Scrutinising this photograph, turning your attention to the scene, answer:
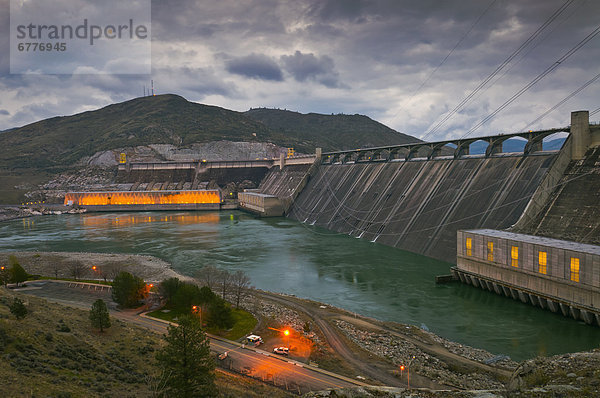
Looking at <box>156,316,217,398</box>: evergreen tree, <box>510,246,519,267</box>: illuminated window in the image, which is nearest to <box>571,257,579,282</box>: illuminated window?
<box>510,246,519,267</box>: illuminated window

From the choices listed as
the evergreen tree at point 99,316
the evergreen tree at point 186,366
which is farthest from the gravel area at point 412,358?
the evergreen tree at point 99,316

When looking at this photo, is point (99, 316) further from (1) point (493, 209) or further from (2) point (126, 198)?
(2) point (126, 198)

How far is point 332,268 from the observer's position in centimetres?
4700

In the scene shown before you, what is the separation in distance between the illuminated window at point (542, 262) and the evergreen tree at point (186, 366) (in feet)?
83.1

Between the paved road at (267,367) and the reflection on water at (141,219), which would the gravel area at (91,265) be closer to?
the paved road at (267,367)

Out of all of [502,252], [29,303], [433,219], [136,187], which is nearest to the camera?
[29,303]

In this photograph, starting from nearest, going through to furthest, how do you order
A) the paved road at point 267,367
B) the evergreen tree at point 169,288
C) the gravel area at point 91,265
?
the paved road at point 267,367 < the evergreen tree at point 169,288 < the gravel area at point 91,265

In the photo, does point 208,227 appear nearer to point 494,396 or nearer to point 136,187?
point 136,187

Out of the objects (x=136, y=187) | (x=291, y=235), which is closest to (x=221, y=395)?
(x=291, y=235)

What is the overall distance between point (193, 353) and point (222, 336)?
36.1ft

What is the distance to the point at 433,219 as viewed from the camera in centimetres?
5222

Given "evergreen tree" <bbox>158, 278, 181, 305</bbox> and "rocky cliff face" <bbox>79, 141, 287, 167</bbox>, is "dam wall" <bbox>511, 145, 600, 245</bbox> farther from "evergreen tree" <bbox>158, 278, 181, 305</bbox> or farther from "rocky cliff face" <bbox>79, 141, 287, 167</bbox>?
"rocky cliff face" <bbox>79, 141, 287, 167</bbox>

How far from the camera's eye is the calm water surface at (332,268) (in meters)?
28.1

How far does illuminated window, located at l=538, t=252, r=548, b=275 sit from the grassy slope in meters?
22.3
